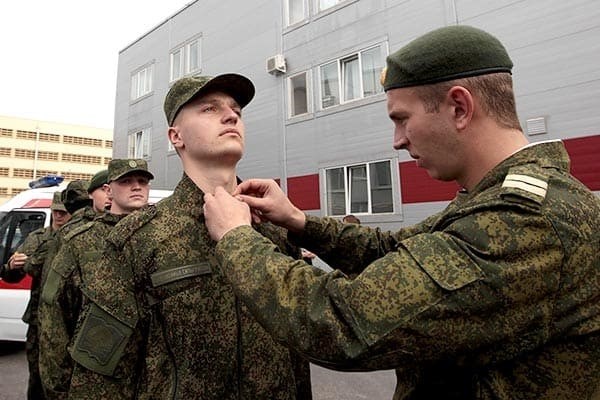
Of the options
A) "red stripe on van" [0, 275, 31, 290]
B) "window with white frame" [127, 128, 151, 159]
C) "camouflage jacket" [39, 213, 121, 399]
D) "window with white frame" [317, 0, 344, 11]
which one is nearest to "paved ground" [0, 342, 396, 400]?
"red stripe on van" [0, 275, 31, 290]

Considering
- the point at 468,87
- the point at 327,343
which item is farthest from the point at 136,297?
the point at 468,87

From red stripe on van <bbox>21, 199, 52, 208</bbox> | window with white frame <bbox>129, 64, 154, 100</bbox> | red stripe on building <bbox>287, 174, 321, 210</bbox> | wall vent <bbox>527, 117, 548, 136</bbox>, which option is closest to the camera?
red stripe on van <bbox>21, 199, 52, 208</bbox>

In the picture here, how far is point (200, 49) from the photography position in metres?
13.1

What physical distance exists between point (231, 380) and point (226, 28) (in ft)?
41.5

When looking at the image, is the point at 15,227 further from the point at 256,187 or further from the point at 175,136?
the point at 256,187

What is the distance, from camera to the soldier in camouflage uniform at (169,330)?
1354 mm

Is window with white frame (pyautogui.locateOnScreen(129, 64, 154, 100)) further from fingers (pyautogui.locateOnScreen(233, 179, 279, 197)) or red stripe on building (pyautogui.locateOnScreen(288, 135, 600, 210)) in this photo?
fingers (pyautogui.locateOnScreen(233, 179, 279, 197))

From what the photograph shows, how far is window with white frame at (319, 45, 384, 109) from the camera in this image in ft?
29.2

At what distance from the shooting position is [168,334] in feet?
4.50

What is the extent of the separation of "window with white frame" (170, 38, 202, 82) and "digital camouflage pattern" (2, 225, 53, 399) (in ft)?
31.6

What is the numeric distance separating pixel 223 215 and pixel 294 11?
1098 centimetres

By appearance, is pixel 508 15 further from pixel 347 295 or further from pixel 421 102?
pixel 347 295

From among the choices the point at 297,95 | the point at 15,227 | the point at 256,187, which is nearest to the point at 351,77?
the point at 297,95

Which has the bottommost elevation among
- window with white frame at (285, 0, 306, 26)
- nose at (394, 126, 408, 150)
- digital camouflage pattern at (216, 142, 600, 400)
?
digital camouflage pattern at (216, 142, 600, 400)
